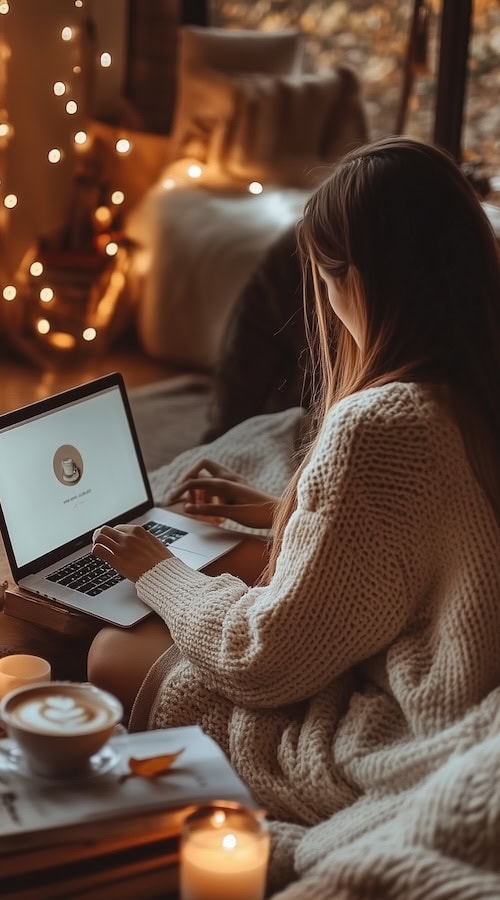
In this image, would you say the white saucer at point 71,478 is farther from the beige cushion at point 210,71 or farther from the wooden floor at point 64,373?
the beige cushion at point 210,71

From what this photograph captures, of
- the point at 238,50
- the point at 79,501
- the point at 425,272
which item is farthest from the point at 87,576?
the point at 238,50

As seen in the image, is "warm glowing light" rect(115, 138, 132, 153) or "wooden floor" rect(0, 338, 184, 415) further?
"warm glowing light" rect(115, 138, 132, 153)

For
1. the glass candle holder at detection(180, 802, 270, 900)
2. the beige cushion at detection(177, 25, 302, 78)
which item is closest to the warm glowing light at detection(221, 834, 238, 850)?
the glass candle holder at detection(180, 802, 270, 900)

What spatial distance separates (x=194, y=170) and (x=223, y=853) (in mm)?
3244

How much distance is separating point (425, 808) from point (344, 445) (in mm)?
365

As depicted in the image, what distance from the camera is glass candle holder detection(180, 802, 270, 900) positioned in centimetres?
92

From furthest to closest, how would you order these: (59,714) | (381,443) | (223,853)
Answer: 1. (381,443)
2. (59,714)
3. (223,853)

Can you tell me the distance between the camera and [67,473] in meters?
1.69

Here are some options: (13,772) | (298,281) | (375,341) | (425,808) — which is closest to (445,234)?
(375,341)

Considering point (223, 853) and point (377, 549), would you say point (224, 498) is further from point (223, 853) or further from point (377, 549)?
point (223, 853)

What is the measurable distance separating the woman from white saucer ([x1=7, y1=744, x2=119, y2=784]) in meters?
0.24

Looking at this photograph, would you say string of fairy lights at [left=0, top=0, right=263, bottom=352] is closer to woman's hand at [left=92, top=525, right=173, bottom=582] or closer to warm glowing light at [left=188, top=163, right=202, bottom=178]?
warm glowing light at [left=188, top=163, right=202, bottom=178]

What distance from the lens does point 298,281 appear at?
2611 millimetres

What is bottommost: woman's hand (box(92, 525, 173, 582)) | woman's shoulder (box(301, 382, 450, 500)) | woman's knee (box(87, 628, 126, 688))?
woman's knee (box(87, 628, 126, 688))
